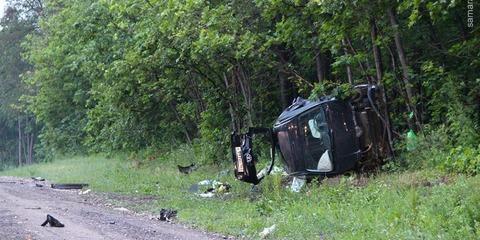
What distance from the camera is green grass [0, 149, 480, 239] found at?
8.19 metres

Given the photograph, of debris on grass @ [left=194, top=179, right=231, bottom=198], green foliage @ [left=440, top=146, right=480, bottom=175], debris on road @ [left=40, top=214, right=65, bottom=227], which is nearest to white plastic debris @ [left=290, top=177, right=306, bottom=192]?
debris on grass @ [left=194, top=179, right=231, bottom=198]

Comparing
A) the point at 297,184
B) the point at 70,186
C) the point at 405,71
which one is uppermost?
the point at 405,71

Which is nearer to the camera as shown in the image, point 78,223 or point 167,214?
point 78,223

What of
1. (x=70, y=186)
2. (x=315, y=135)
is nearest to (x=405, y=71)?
(x=315, y=135)

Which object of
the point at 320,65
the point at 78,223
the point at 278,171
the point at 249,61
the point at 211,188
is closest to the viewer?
the point at 78,223

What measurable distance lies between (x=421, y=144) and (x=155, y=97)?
15383 millimetres

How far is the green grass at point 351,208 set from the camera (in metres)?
8.19

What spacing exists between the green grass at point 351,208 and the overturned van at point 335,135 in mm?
494

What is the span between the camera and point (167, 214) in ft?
42.8

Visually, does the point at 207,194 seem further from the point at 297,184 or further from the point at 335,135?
the point at 335,135

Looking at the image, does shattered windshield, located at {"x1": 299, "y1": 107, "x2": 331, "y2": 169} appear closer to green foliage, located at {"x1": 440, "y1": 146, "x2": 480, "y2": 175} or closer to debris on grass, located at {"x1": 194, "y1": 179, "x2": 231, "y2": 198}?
green foliage, located at {"x1": 440, "y1": 146, "x2": 480, "y2": 175}

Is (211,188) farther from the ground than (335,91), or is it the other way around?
(335,91)

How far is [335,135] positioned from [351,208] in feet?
9.97

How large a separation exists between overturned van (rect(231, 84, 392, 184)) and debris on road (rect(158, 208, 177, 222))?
2751 millimetres
